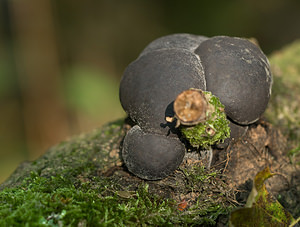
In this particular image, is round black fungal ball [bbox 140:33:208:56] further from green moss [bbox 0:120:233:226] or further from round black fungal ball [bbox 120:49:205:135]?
green moss [bbox 0:120:233:226]

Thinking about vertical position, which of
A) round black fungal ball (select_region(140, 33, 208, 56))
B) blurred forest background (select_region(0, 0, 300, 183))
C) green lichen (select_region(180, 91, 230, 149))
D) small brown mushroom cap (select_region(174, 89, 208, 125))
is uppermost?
round black fungal ball (select_region(140, 33, 208, 56))

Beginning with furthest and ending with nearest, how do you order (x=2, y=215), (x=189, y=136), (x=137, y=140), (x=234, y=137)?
(x=234, y=137)
(x=137, y=140)
(x=189, y=136)
(x=2, y=215)

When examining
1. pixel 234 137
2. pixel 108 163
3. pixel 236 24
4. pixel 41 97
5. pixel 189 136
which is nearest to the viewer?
pixel 189 136

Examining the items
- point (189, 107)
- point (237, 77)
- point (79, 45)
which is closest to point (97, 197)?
point (189, 107)

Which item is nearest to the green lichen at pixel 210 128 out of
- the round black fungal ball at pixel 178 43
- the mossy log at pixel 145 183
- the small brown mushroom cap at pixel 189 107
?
the small brown mushroom cap at pixel 189 107

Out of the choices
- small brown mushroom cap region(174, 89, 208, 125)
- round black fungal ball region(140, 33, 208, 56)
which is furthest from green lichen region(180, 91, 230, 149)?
round black fungal ball region(140, 33, 208, 56)

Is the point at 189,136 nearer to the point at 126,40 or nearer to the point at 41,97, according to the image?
the point at 41,97

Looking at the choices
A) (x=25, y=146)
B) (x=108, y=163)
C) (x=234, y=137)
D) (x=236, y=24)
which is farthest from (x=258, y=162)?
(x=236, y=24)
